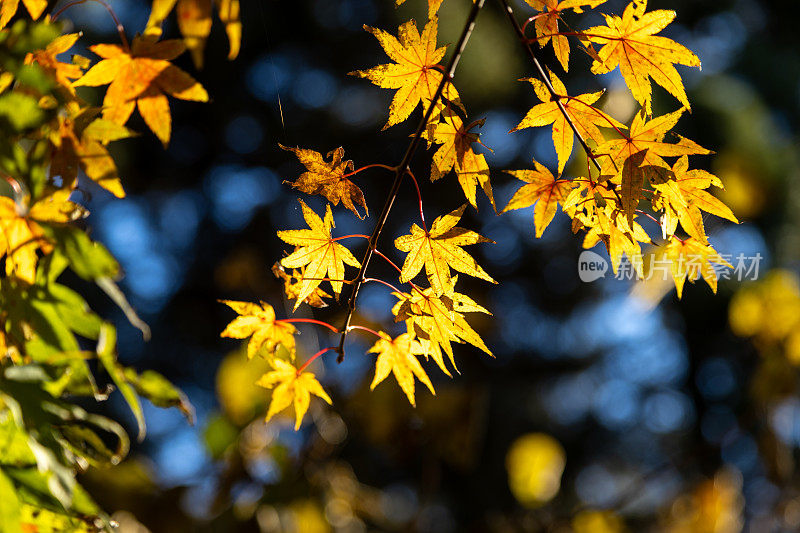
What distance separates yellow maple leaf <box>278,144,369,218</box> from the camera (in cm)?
Result: 51

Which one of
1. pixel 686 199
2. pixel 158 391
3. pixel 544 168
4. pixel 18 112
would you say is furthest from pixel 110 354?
pixel 686 199

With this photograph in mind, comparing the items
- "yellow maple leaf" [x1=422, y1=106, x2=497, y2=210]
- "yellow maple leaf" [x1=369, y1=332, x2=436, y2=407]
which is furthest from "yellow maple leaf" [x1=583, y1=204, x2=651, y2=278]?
"yellow maple leaf" [x1=369, y1=332, x2=436, y2=407]

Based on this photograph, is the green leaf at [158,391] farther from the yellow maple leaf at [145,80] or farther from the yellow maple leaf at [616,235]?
the yellow maple leaf at [616,235]

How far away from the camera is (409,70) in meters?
0.53

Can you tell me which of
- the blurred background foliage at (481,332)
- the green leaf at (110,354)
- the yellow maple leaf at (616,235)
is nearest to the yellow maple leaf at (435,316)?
the yellow maple leaf at (616,235)

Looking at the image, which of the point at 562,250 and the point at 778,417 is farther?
the point at 562,250

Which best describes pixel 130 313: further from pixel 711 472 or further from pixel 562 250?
pixel 562 250

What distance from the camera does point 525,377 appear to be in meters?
3.92

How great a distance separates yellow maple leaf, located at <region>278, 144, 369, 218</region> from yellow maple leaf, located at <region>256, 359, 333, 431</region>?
20 centimetres

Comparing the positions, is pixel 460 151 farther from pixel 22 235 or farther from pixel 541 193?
pixel 22 235

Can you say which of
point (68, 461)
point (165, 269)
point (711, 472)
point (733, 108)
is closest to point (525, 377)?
point (711, 472)

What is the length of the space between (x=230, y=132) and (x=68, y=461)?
10.9 feet

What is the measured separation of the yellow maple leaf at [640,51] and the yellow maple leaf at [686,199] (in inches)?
2.5

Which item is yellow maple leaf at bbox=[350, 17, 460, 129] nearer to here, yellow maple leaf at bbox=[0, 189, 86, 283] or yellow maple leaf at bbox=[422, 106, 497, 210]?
yellow maple leaf at bbox=[422, 106, 497, 210]
